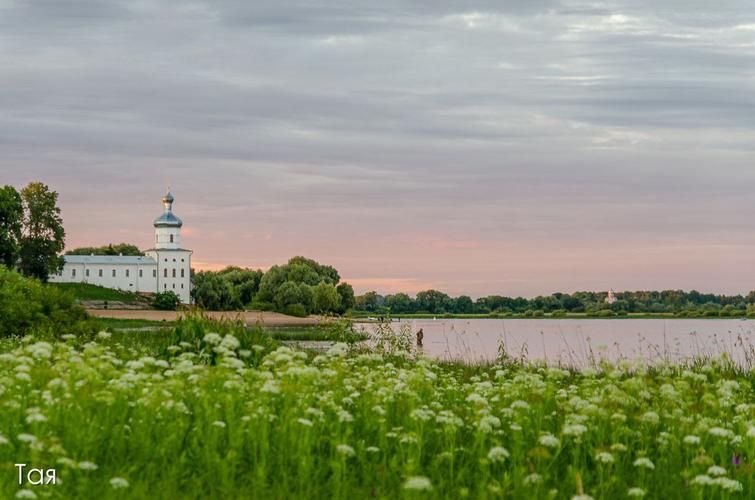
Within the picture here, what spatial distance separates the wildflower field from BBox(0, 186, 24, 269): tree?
267 feet

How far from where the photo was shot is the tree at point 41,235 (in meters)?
104

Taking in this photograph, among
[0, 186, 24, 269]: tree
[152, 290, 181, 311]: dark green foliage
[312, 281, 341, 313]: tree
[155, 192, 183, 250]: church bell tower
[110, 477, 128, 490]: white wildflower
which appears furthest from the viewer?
[155, 192, 183, 250]: church bell tower

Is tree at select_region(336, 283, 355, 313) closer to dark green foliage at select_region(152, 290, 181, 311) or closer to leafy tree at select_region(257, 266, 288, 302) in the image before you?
leafy tree at select_region(257, 266, 288, 302)

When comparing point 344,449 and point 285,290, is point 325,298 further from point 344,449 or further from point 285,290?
point 344,449

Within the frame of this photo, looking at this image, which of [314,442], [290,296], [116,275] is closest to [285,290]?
[290,296]

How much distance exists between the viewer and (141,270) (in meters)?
171

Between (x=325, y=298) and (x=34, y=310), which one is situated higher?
(x=325, y=298)

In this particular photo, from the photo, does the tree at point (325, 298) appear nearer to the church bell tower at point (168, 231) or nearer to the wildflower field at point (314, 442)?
the church bell tower at point (168, 231)

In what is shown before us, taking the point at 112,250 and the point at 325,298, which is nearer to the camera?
the point at 325,298

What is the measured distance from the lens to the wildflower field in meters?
8.92

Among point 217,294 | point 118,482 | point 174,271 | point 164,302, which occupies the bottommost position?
point 118,482

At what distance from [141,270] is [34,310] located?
474ft

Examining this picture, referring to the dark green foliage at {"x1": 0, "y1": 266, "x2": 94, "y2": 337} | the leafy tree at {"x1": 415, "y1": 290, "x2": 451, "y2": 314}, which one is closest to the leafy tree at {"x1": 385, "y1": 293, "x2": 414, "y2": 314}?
the leafy tree at {"x1": 415, "y1": 290, "x2": 451, "y2": 314}

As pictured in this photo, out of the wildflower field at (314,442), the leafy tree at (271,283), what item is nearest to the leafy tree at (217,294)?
the leafy tree at (271,283)
